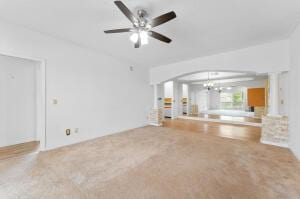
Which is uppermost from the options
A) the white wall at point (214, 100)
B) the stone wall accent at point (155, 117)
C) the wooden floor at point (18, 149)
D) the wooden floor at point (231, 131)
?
the white wall at point (214, 100)

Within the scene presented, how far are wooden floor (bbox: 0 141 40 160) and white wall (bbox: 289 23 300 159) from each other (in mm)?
5699

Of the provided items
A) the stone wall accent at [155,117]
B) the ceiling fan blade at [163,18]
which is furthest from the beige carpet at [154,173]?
the stone wall accent at [155,117]

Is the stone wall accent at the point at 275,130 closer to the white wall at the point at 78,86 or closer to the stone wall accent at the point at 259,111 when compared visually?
the white wall at the point at 78,86

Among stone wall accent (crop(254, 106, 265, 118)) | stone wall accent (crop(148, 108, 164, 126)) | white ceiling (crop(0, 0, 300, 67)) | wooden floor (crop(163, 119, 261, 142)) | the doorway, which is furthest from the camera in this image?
stone wall accent (crop(254, 106, 265, 118))

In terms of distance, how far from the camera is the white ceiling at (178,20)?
6.62ft

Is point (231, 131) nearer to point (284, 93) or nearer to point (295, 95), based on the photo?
point (284, 93)

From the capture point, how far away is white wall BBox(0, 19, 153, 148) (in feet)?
9.45

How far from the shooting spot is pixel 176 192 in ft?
5.56

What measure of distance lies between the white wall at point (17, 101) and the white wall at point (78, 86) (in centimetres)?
112

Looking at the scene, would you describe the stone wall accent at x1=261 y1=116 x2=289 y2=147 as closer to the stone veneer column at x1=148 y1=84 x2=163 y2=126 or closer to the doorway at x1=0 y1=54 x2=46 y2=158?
the stone veneer column at x1=148 y1=84 x2=163 y2=126

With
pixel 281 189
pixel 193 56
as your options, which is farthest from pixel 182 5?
pixel 281 189

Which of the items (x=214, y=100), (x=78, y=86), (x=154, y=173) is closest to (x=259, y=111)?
(x=214, y=100)

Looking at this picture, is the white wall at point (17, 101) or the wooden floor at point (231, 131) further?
the wooden floor at point (231, 131)

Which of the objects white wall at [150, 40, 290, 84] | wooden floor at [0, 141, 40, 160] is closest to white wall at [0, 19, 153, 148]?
wooden floor at [0, 141, 40, 160]
